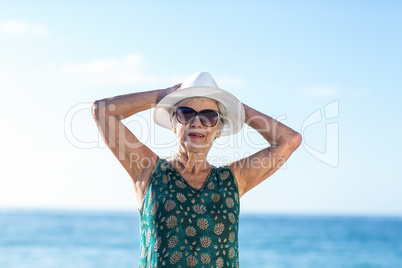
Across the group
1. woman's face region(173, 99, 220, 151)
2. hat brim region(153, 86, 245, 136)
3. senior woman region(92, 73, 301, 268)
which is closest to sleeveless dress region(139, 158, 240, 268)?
senior woman region(92, 73, 301, 268)

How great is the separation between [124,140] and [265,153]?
0.97 metres

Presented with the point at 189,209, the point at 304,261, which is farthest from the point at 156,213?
the point at 304,261

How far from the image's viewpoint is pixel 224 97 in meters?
3.73

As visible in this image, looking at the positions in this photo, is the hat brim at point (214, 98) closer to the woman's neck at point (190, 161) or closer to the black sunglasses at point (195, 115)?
the black sunglasses at point (195, 115)

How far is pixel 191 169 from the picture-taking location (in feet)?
12.0

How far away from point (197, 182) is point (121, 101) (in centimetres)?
69

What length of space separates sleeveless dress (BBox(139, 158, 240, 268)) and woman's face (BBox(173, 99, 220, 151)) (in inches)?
7.6

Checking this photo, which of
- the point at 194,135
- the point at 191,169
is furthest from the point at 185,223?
the point at 194,135

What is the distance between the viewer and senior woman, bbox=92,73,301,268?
334cm

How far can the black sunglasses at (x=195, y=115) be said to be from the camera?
3611 millimetres

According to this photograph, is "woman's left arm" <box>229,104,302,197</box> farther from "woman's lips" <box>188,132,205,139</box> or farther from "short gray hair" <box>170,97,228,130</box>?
"woman's lips" <box>188,132,205,139</box>

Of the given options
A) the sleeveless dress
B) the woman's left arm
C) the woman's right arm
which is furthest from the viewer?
the woman's left arm

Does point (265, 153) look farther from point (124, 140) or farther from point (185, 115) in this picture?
point (124, 140)

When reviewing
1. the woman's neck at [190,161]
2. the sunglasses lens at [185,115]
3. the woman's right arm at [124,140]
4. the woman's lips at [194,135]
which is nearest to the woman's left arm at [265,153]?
the woman's neck at [190,161]
